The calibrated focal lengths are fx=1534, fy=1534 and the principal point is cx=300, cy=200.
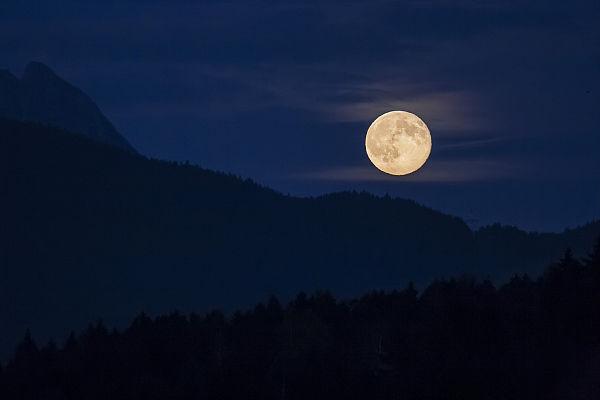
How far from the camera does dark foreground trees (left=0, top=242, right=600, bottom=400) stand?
66688mm

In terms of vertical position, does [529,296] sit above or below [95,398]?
above

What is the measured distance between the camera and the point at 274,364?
77938mm

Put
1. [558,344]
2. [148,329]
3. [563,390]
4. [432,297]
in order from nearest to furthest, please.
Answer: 1. [563,390]
2. [558,344]
3. [432,297]
4. [148,329]

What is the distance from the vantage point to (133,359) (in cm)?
8681

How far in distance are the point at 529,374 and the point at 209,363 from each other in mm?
22679

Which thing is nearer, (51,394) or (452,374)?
(452,374)

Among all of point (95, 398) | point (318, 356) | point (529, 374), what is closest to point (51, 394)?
point (95, 398)

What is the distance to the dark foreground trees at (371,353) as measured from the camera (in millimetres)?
66688

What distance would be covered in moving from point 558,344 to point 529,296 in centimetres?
1122

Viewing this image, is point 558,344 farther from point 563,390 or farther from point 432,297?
point 432,297

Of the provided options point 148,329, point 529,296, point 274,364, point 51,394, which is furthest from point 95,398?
point 529,296

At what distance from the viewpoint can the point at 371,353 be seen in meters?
75.8

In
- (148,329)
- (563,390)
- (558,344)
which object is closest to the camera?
(563,390)

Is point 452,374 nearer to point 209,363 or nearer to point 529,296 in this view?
point 529,296
